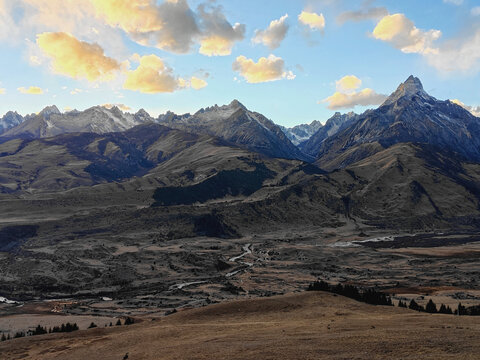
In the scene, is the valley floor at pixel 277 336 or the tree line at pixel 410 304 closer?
the valley floor at pixel 277 336

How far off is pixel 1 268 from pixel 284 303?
10386 centimetres

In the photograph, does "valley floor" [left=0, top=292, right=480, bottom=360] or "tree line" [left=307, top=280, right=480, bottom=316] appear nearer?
"valley floor" [left=0, top=292, right=480, bottom=360]

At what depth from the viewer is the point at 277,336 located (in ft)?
124

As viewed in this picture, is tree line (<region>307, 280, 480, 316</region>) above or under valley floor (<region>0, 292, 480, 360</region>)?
under

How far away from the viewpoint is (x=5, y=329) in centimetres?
6950

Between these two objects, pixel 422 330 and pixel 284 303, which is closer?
pixel 422 330

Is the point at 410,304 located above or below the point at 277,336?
below

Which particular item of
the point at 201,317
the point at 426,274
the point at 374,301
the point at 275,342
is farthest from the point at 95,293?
the point at 426,274

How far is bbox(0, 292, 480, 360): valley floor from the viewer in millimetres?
31484

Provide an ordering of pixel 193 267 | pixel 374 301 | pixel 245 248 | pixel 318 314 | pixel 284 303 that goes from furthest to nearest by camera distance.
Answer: pixel 245 248, pixel 193 267, pixel 374 301, pixel 284 303, pixel 318 314

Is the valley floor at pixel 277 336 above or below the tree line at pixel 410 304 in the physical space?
above

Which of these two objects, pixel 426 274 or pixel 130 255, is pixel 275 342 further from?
pixel 130 255

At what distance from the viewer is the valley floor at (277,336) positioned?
103 feet

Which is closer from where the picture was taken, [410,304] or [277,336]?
[277,336]
